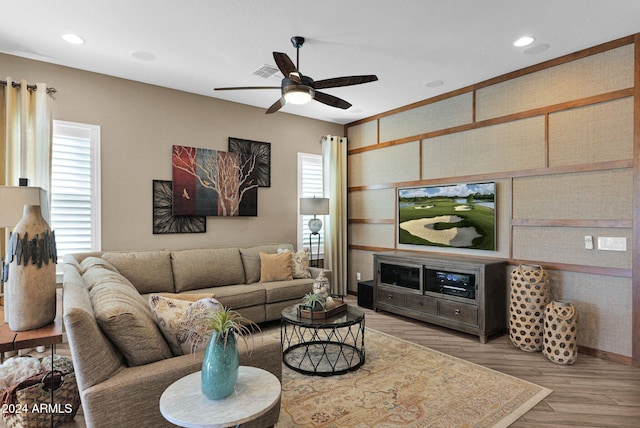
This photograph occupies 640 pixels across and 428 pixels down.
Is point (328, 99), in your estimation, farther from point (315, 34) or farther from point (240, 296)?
point (240, 296)

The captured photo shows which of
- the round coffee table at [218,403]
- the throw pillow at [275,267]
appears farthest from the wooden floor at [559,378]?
the round coffee table at [218,403]

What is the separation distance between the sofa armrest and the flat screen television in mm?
3602

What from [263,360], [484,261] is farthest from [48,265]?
[484,261]

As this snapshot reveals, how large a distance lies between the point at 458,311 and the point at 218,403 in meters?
3.30

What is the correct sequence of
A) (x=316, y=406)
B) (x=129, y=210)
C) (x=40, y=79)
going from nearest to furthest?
(x=316, y=406) → (x=40, y=79) → (x=129, y=210)

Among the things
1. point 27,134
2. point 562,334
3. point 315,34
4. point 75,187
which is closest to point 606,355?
point 562,334

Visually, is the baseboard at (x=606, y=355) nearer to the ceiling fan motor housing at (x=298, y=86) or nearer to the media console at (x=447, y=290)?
the media console at (x=447, y=290)

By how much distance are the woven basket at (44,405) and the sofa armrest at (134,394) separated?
67 centimetres

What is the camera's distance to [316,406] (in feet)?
8.52

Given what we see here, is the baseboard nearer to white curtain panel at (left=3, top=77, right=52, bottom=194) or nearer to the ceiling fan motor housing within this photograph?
the ceiling fan motor housing

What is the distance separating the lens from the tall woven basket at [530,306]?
3.62 meters

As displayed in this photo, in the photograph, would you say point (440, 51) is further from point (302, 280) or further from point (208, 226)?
point (208, 226)

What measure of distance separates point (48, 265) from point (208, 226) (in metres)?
2.79

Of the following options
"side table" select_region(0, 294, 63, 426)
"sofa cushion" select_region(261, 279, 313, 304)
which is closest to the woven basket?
"side table" select_region(0, 294, 63, 426)
